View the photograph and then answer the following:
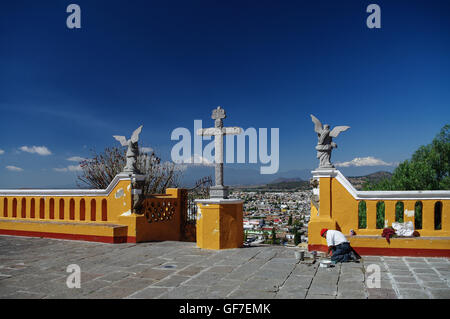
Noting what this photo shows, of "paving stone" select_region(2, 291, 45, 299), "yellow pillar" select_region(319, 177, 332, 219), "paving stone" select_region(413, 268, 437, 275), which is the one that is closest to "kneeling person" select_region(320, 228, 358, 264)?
"yellow pillar" select_region(319, 177, 332, 219)

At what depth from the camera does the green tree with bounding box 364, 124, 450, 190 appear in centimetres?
1631

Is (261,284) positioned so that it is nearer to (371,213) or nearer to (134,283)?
(134,283)

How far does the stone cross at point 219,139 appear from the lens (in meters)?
8.01

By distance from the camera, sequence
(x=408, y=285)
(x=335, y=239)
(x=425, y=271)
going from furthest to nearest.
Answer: (x=335, y=239) → (x=425, y=271) → (x=408, y=285)

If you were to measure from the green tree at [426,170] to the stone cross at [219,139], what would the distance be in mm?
11942

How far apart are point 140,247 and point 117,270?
2.21 m

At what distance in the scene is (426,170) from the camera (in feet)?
53.5

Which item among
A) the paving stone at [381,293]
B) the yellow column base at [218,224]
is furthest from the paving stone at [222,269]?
the paving stone at [381,293]

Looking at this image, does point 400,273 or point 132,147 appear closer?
point 400,273

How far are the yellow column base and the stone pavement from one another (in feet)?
1.03

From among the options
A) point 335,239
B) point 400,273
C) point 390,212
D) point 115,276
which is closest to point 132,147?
point 115,276

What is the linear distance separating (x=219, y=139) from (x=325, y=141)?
8.00 feet

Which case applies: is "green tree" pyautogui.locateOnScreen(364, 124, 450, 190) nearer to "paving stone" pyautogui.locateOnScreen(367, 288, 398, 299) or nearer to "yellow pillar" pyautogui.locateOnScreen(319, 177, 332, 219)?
"yellow pillar" pyautogui.locateOnScreen(319, 177, 332, 219)
